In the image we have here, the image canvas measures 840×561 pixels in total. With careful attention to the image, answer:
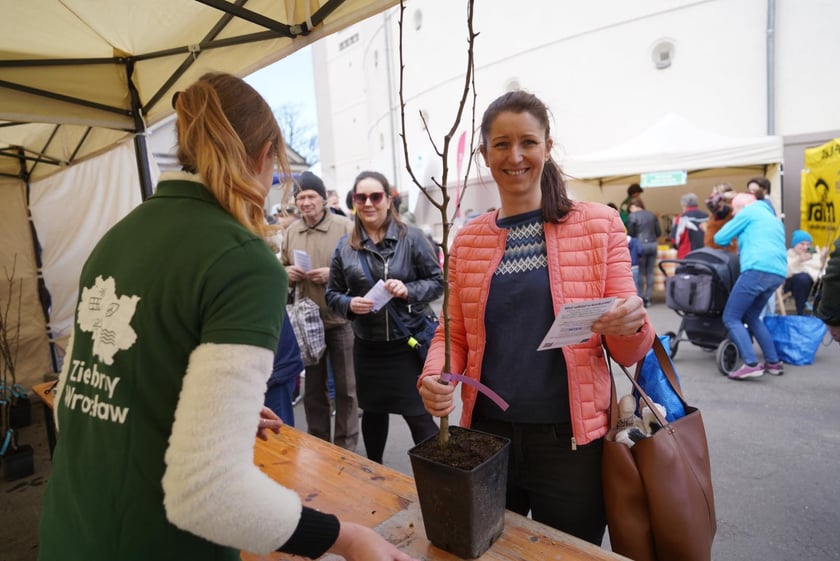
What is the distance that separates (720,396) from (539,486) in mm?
3693

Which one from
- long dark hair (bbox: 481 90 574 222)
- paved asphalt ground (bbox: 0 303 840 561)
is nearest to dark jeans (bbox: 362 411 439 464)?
paved asphalt ground (bbox: 0 303 840 561)

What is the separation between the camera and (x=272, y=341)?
0.71 m

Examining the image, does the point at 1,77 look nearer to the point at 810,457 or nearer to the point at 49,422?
Result: the point at 49,422

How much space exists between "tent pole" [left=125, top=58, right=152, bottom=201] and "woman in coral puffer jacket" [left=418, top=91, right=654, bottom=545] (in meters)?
2.66

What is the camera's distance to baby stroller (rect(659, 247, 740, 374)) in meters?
4.81

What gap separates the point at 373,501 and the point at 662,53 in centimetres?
1362

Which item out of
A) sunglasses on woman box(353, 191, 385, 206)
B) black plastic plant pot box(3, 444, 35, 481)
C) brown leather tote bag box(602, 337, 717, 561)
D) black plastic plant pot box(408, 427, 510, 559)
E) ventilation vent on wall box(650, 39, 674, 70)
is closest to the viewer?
black plastic plant pot box(408, 427, 510, 559)

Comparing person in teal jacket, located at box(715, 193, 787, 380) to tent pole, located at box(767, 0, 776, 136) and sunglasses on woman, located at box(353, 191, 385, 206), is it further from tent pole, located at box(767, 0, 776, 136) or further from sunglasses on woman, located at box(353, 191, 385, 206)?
tent pole, located at box(767, 0, 776, 136)

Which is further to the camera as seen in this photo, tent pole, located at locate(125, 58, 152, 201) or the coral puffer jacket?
tent pole, located at locate(125, 58, 152, 201)

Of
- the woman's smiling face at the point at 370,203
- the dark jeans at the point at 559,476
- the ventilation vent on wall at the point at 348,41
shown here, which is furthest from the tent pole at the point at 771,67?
the ventilation vent on wall at the point at 348,41

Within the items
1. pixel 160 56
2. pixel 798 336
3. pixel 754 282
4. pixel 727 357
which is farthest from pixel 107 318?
pixel 798 336

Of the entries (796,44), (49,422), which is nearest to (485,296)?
(49,422)

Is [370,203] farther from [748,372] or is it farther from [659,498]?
[748,372]

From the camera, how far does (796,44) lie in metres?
10.1
